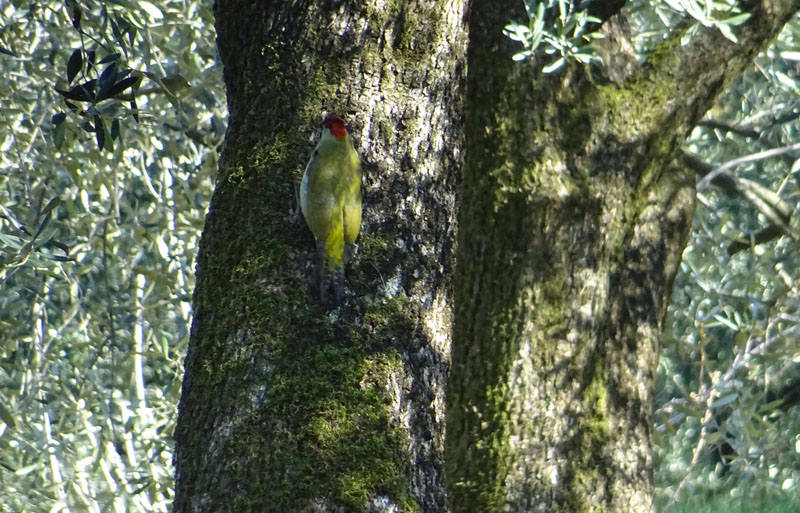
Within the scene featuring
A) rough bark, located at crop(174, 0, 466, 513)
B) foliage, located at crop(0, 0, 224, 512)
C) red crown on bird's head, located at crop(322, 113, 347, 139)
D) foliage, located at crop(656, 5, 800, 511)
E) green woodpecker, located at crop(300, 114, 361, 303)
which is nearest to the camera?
rough bark, located at crop(174, 0, 466, 513)

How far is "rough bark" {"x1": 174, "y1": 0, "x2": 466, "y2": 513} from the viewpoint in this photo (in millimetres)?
2248

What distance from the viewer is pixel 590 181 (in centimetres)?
396

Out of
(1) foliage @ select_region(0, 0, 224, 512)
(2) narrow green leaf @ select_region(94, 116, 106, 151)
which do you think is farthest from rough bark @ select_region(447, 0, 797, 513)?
(1) foliage @ select_region(0, 0, 224, 512)

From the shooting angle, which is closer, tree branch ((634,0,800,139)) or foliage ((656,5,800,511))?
tree branch ((634,0,800,139))

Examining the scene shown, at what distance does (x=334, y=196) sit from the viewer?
2.54 meters

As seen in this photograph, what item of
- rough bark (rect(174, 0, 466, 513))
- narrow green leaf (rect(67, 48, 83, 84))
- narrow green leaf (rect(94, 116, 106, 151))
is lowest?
rough bark (rect(174, 0, 466, 513))

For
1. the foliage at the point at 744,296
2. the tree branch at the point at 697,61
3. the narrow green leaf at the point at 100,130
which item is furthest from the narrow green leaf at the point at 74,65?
the foliage at the point at 744,296

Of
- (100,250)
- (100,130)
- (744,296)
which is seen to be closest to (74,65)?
(100,130)

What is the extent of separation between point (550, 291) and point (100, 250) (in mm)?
4248

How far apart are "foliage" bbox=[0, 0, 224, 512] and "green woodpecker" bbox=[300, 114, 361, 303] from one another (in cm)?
303

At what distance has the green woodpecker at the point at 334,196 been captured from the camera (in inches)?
95.0

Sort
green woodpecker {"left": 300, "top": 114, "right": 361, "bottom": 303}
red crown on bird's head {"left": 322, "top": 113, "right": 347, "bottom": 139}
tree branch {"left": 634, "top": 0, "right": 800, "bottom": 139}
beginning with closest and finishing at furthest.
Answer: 1. green woodpecker {"left": 300, "top": 114, "right": 361, "bottom": 303}
2. red crown on bird's head {"left": 322, "top": 113, "right": 347, "bottom": 139}
3. tree branch {"left": 634, "top": 0, "right": 800, "bottom": 139}

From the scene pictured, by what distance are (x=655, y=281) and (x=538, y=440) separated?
96cm

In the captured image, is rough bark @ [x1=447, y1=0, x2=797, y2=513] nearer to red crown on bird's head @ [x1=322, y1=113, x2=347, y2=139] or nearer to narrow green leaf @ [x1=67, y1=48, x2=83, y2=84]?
red crown on bird's head @ [x1=322, y1=113, x2=347, y2=139]
